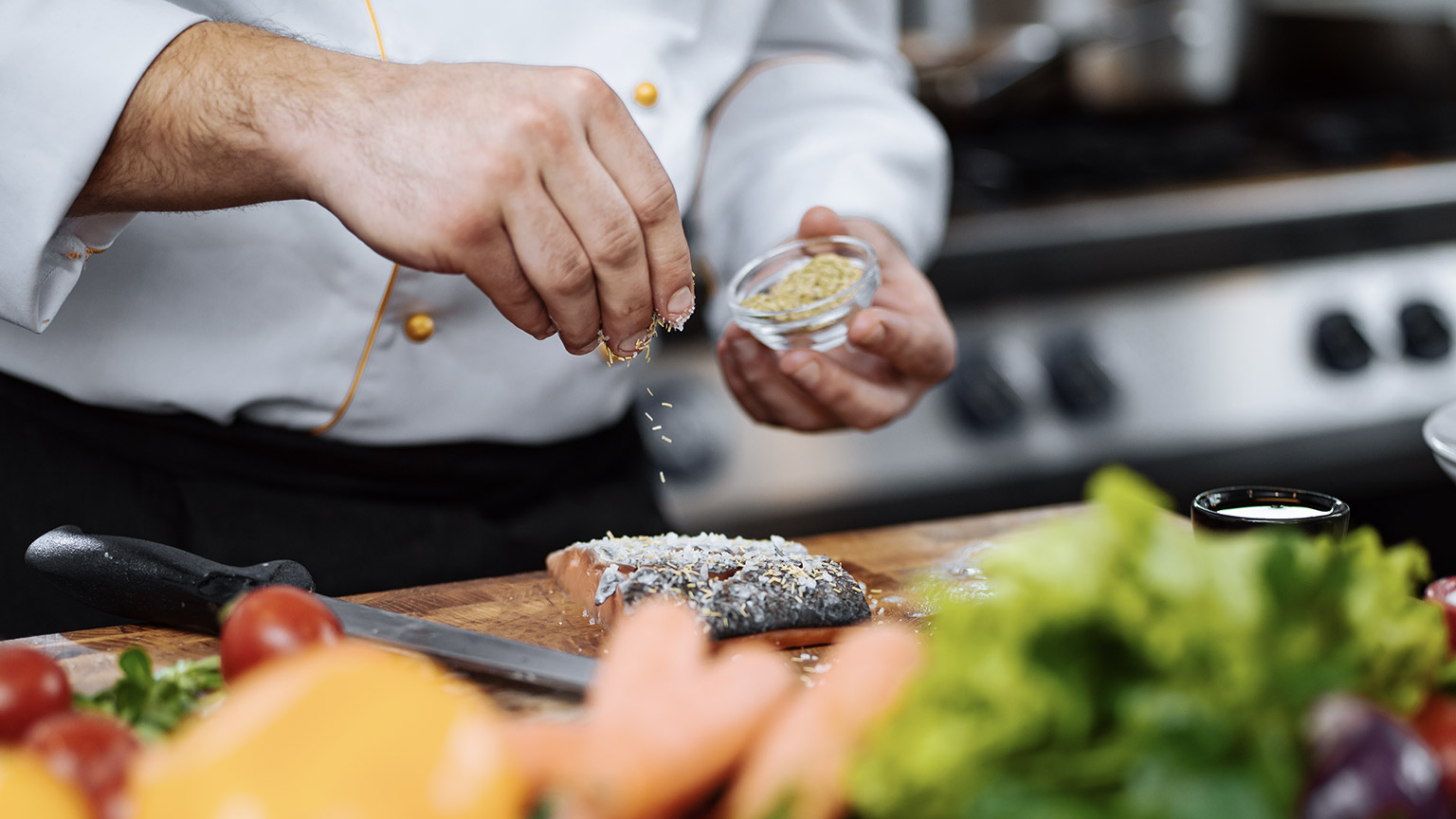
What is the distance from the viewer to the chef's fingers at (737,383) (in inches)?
54.4

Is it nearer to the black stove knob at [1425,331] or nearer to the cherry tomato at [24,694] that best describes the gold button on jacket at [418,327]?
the cherry tomato at [24,694]

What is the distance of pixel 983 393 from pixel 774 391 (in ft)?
2.21

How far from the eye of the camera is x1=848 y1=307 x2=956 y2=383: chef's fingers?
1.25m

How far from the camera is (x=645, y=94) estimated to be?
1.28m

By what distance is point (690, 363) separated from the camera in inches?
73.8

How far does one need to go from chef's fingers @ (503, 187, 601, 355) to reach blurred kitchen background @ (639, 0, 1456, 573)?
2.83ft

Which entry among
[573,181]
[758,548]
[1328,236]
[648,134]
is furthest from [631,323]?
[1328,236]

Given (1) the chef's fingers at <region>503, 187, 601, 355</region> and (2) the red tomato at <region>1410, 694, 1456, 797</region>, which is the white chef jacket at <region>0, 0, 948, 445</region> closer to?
(1) the chef's fingers at <region>503, 187, 601, 355</region>

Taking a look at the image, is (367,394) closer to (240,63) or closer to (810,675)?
(240,63)

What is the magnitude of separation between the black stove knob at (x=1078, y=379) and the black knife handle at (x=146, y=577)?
1366 millimetres

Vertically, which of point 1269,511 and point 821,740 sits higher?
point 821,740

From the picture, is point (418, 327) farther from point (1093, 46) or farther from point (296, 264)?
point (1093, 46)

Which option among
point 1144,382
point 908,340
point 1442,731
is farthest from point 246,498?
point 1144,382

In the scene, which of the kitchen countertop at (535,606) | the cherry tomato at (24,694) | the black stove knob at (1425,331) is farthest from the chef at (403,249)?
the black stove knob at (1425,331)
